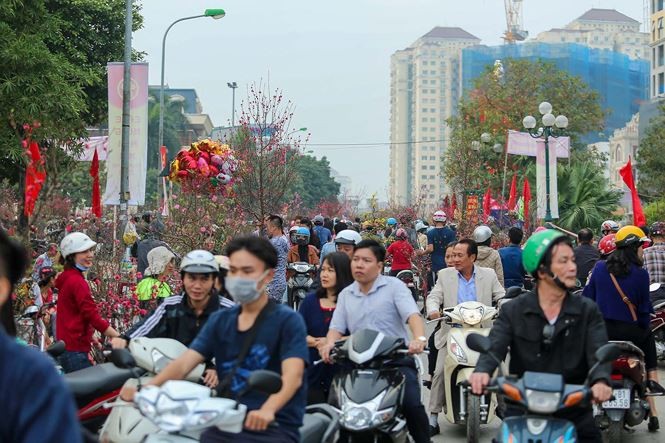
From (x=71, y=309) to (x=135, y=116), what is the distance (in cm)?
1398

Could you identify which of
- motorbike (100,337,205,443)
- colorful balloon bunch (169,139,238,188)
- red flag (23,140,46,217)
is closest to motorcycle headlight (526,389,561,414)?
motorbike (100,337,205,443)

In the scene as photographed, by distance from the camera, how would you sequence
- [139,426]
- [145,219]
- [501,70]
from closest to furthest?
[139,426]
[145,219]
[501,70]

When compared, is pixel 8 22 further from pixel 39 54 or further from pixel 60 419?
Result: pixel 60 419

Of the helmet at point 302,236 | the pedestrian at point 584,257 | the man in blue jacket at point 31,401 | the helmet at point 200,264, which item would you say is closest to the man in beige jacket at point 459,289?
the helmet at point 200,264

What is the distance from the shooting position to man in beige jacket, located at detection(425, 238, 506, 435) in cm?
1028

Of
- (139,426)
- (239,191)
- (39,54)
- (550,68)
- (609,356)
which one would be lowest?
(139,426)

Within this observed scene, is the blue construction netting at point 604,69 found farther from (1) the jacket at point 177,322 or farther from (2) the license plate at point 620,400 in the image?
(1) the jacket at point 177,322

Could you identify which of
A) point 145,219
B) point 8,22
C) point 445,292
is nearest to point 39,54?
point 8,22

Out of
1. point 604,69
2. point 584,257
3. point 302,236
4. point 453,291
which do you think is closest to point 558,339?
point 453,291

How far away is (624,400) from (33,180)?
639 centimetres

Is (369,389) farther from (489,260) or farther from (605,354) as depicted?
(489,260)

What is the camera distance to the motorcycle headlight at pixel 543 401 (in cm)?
566

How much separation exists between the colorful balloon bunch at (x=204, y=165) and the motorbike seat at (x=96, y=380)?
548 inches

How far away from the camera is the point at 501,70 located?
202 feet
